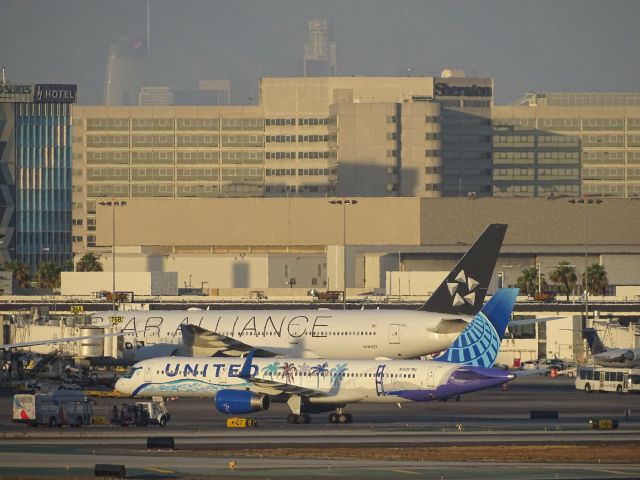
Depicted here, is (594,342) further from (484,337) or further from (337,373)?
(337,373)

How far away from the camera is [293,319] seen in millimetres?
100125

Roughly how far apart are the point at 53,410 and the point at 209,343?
24.3 metres

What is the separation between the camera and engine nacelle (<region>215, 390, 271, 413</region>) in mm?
74500

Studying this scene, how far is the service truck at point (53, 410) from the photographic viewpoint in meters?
73.8

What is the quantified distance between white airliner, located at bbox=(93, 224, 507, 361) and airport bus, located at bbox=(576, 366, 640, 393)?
854cm

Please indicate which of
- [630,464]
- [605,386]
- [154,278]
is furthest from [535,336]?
[630,464]

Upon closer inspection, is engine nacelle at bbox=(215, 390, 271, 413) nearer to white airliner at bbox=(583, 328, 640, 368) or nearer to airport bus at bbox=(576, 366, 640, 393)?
airport bus at bbox=(576, 366, 640, 393)

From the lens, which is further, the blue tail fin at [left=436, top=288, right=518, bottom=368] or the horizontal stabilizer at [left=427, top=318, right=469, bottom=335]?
the horizontal stabilizer at [left=427, top=318, right=469, bottom=335]

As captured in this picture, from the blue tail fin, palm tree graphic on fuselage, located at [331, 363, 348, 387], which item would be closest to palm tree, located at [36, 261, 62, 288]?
palm tree graphic on fuselage, located at [331, 363, 348, 387]

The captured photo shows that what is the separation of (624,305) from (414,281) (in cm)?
3468

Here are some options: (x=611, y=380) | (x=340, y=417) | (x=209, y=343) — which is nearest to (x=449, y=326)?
(x=611, y=380)

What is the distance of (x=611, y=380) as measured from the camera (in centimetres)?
9844

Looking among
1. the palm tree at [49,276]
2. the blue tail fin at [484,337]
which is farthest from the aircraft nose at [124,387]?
the palm tree at [49,276]

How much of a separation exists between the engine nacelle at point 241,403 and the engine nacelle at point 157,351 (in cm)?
2569
